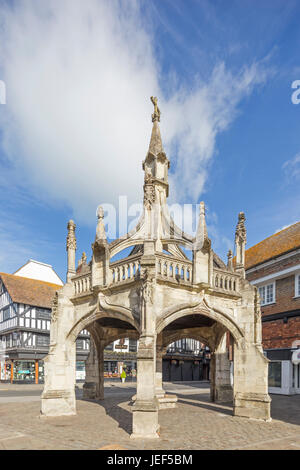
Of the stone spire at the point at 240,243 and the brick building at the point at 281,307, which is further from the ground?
the stone spire at the point at 240,243

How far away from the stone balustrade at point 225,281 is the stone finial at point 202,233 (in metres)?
1.21

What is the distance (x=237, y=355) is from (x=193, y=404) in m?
5.22

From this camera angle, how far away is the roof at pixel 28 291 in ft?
129

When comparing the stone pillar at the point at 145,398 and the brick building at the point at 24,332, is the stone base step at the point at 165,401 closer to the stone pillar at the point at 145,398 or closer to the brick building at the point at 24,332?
the stone pillar at the point at 145,398

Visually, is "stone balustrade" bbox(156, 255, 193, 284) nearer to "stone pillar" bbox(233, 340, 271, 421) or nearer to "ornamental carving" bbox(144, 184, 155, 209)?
"ornamental carving" bbox(144, 184, 155, 209)

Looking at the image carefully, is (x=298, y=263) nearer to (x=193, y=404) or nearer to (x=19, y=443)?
(x=193, y=404)

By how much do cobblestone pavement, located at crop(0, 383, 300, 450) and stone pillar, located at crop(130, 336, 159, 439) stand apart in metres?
0.35

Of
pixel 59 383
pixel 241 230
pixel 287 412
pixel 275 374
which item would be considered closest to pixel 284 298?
pixel 275 374

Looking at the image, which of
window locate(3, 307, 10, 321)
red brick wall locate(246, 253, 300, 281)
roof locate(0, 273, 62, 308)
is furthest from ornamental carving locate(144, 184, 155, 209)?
window locate(3, 307, 10, 321)

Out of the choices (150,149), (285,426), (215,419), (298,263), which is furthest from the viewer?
(298,263)

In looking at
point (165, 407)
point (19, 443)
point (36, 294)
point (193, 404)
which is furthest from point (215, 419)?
point (36, 294)

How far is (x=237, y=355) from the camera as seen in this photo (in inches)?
534

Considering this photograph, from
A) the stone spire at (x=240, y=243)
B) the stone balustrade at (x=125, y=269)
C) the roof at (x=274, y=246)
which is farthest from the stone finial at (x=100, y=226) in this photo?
the roof at (x=274, y=246)

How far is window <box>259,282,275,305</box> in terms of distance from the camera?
24547 mm
